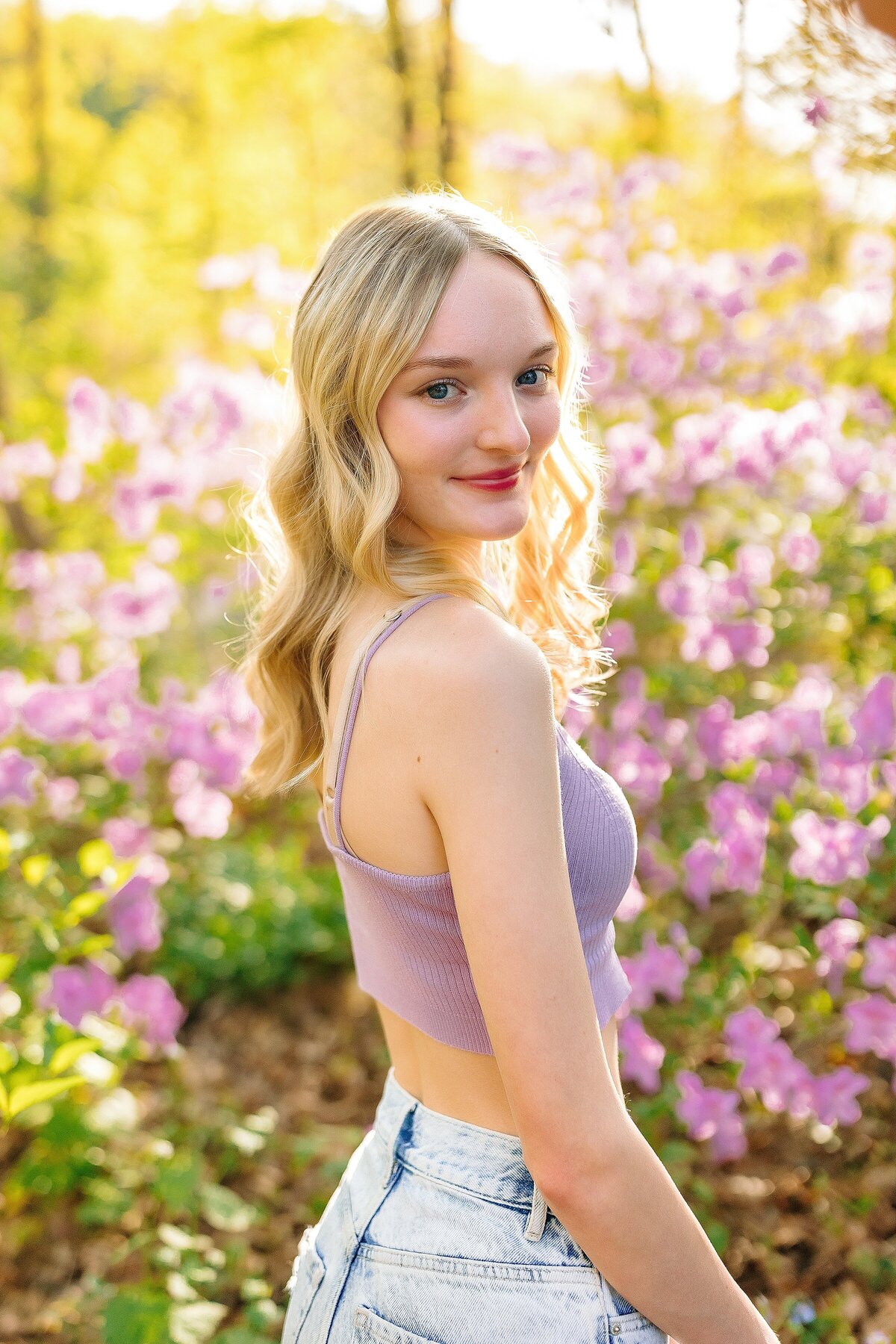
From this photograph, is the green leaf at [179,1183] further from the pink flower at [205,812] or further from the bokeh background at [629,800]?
the pink flower at [205,812]

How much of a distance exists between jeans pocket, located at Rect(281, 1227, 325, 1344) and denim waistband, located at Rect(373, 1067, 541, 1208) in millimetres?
153

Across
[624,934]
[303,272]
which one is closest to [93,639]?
[303,272]

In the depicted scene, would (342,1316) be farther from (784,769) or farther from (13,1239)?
(13,1239)

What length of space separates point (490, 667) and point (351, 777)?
22 cm

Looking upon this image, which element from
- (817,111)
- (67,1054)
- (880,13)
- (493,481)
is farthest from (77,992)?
(880,13)

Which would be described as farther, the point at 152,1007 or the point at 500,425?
the point at 152,1007

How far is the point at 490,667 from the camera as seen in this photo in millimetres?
1021

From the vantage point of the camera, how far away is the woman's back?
1.08 m

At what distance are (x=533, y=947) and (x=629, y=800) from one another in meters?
1.90

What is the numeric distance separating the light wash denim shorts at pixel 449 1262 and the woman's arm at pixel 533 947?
59 millimetres

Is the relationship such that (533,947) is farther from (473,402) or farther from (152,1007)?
(152,1007)

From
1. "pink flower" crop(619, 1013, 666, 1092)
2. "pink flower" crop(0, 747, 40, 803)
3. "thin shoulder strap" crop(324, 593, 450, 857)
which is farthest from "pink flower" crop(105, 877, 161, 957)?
"thin shoulder strap" crop(324, 593, 450, 857)

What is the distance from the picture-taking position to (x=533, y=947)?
0.99m

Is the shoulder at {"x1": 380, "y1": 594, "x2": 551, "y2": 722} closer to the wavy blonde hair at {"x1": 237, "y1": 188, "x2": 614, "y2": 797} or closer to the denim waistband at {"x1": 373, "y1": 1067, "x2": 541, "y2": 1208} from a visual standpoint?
the wavy blonde hair at {"x1": 237, "y1": 188, "x2": 614, "y2": 797}
